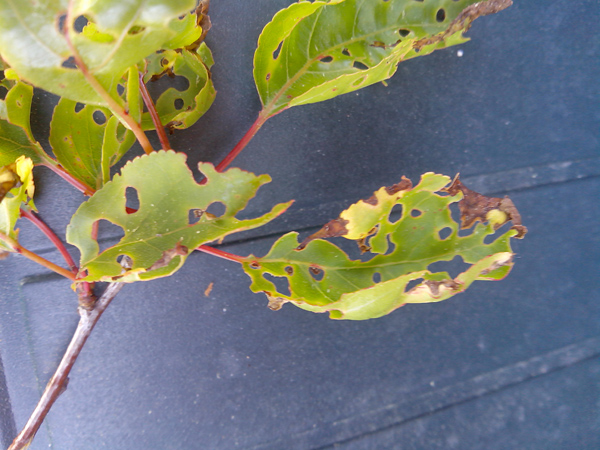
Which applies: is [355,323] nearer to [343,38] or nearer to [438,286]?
[438,286]

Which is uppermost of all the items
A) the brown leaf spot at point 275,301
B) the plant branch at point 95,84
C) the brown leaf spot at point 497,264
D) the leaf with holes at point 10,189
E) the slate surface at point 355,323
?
the plant branch at point 95,84

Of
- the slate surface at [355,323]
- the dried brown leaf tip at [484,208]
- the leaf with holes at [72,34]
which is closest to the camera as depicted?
the leaf with holes at [72,34]

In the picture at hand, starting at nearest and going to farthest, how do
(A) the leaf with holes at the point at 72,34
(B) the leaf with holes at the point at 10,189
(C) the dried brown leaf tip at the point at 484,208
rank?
(A) the leaf with holes at the point at 72,34 < (B) the leaf with holes at the point at 10,189 < (C) the dried brown leaf tip at the point at 484,208

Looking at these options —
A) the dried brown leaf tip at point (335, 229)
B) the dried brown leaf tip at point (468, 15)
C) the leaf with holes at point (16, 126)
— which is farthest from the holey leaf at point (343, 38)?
the leaf with holes at point (16, 126)

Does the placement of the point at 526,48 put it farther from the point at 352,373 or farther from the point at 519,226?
A: the point at 352,373

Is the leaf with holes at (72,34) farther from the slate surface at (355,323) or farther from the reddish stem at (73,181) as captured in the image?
the slate surface at (355,323)

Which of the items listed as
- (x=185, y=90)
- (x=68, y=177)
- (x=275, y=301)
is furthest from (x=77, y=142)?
(x=275, y=301)
